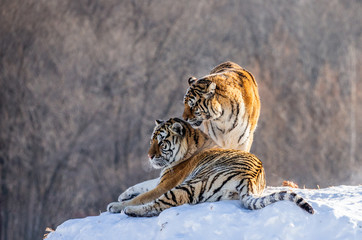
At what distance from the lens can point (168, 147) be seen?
14.5 feet

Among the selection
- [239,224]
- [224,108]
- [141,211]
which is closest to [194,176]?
[141,211]

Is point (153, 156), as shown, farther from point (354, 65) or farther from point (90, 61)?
point (354, 65)

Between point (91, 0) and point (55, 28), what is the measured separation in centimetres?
88

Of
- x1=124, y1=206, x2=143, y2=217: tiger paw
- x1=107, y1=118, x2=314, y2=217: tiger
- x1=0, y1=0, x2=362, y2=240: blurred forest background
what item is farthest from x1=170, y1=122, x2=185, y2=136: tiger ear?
x1=0, y1=0, x2=362, y2=240: blurred forest background

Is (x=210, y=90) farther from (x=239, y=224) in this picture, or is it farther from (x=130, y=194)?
(x=239, y=224)

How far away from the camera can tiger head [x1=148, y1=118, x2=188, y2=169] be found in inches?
173

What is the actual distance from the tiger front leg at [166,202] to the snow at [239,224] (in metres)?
0.07

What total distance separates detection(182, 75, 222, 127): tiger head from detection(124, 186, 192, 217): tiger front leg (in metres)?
1.41

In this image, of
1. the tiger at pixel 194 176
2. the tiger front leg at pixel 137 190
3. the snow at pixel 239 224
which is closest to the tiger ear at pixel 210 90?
the tiger at pixel 194 176

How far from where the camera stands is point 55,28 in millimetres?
11570

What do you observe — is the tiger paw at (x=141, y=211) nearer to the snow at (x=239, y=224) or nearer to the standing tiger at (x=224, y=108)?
the snow at (x=239, y=224)

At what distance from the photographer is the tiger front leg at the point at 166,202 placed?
376cm

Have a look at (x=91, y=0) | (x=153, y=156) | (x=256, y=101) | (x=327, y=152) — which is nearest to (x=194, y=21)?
(x=91, y=0)

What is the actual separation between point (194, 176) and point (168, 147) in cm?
53
